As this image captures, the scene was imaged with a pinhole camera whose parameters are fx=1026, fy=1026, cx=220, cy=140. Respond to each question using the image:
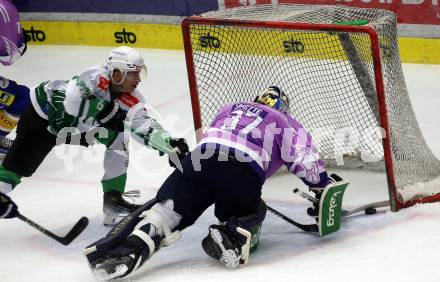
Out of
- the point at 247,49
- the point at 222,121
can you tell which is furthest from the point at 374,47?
the point at 247,49

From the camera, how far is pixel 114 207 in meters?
4.49

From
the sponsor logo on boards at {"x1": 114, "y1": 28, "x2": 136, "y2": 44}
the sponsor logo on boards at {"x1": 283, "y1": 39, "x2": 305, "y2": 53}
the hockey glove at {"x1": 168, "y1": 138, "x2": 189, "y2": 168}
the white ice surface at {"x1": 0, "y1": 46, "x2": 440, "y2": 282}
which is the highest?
the sponsor logo on boards at {"x1": 283, "y1": 39, "x2": 305, "y2": 53}

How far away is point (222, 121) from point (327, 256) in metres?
0.65

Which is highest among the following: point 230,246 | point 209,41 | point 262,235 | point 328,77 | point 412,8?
point 209,41

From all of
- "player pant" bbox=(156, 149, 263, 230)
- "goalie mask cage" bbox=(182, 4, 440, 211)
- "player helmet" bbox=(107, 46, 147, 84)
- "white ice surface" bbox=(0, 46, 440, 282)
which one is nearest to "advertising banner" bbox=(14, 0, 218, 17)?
"white ice surface" bbox=(0, 46, 440, 282)

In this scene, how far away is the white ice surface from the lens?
11.9ft

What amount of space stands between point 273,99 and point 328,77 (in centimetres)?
83

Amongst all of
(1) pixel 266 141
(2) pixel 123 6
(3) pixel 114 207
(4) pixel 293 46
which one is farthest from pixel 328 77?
(2) pixel 123 6

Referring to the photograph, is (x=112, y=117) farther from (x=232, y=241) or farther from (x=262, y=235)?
(x=232, y=241)

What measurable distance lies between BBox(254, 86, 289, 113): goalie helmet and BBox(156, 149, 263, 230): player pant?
0.37 metres

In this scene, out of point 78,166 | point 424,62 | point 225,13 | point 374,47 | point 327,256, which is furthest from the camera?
point 424,62

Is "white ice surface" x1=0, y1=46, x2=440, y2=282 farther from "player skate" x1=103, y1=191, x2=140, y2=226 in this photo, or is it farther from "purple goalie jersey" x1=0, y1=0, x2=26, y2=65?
"purple goalie jersey" x1=0, y1=0, x2=26, y2=65

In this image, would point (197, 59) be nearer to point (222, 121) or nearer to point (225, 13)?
point (225, 13)

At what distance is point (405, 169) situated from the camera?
4.28 m
